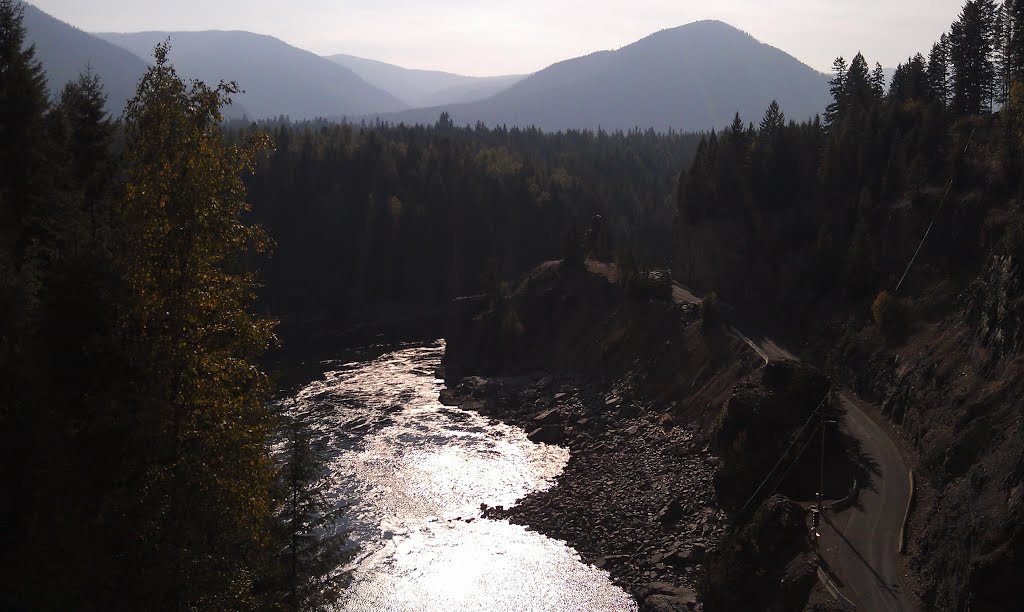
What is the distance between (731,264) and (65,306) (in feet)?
219

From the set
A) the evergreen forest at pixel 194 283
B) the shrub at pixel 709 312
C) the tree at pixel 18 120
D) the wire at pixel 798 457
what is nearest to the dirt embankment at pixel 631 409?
the shrub at pixel 709 312

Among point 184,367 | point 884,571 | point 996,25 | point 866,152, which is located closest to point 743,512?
point 884,571

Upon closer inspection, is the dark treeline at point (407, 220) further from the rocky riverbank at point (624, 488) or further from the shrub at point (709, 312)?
the shrub at point (709, 312)

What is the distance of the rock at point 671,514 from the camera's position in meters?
40.1

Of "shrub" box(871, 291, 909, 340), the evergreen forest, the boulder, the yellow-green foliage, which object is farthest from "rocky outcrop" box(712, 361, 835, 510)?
the yellow-green foliage

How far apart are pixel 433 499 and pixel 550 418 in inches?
638

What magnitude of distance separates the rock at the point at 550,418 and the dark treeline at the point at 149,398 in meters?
45.9

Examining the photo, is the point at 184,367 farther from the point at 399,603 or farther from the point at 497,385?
the point at 497,385

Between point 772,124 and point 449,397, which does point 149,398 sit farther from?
point 772,124

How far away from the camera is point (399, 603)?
3294 centimetres

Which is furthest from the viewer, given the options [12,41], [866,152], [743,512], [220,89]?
[866,152]

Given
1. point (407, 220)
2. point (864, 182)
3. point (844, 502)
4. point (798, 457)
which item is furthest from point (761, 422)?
point (407, 220)

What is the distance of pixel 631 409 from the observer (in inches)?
2267

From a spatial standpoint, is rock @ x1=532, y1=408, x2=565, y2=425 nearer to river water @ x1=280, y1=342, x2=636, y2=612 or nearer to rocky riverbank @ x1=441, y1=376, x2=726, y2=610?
rocky riverbank @ x1=441, y1=376, x2=726, y2=610
